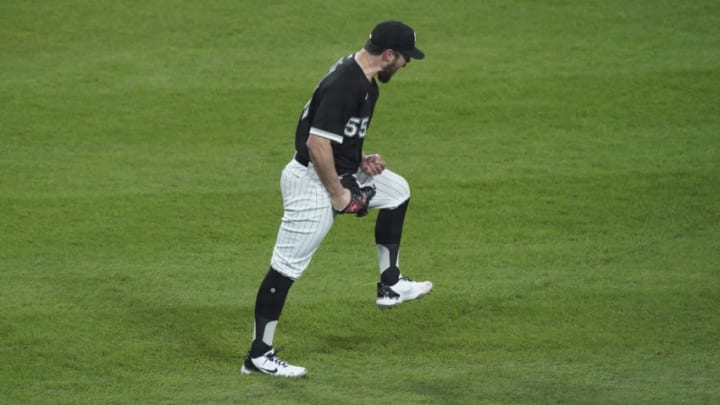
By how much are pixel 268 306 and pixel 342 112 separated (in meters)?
1.06

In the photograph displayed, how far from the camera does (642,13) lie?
11.4 metres

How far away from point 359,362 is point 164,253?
6.50 feet

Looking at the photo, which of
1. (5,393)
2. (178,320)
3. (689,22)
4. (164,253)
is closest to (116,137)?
(164,253)

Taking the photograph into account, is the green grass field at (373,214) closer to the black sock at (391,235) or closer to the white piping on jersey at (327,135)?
the black sock at (391,235)

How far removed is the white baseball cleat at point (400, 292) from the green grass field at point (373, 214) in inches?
10.4

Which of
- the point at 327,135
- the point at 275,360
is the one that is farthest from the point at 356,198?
the point at 275,360

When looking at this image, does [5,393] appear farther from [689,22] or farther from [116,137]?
[689,22]

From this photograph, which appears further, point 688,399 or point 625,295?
point 625,295

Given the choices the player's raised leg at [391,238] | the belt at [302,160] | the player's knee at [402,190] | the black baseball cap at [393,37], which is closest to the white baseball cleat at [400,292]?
the player's raised leg at [391,238]

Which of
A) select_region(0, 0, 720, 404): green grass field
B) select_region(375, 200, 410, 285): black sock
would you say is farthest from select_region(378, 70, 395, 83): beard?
select_region(0, 0, 720, 404): green grass field

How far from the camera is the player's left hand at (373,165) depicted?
19.1 feet

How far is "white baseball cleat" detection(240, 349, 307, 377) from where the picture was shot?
18.7 feet

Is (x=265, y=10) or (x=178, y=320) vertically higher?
(x=265, y=10)

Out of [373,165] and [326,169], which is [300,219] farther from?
[373,165]
